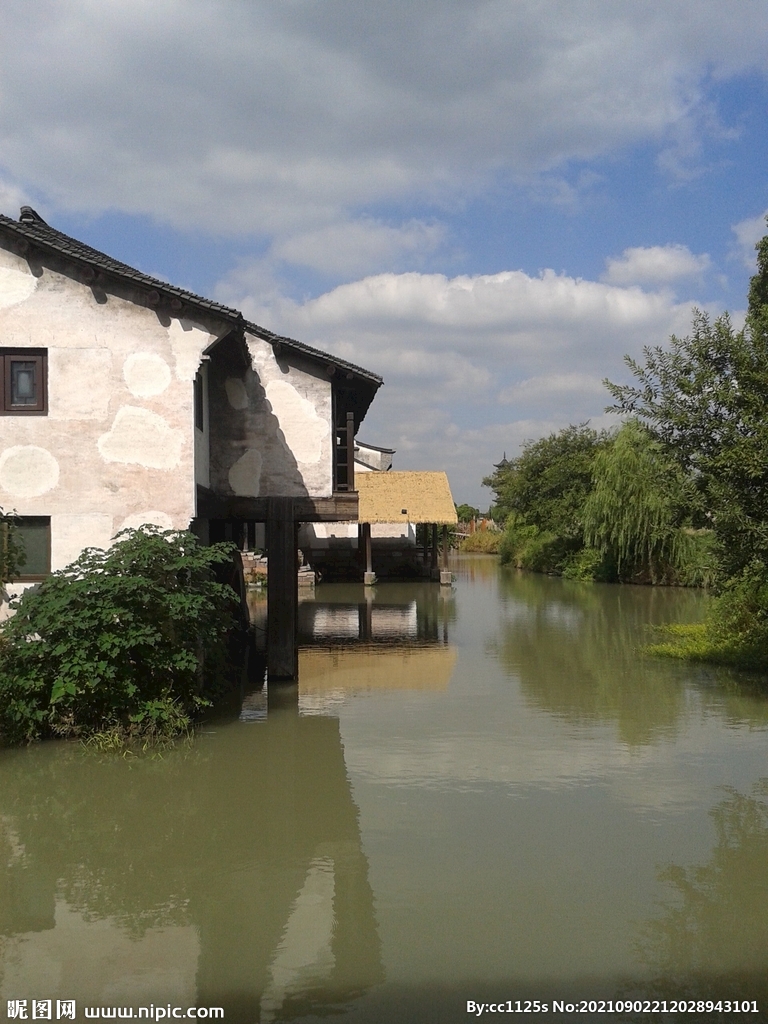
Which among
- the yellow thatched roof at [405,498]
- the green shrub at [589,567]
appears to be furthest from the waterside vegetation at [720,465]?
the green shrub at [589,567]

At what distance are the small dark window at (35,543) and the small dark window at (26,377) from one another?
1514 millimetres

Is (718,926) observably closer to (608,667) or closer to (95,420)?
(95,420)

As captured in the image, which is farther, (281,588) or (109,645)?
(281,588)

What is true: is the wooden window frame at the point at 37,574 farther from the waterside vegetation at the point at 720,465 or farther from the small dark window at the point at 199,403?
the waterside vegetation at the point at 720,465

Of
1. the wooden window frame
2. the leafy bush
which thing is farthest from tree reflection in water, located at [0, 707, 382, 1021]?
the wooden window frame

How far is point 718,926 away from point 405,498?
30.4 metres

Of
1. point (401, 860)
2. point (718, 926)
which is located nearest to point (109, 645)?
point (401, 860)

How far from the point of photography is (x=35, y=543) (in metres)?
12.1

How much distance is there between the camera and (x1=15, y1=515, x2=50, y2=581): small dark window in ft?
39.6

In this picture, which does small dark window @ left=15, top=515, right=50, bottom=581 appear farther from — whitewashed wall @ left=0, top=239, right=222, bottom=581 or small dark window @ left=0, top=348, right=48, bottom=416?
small dark window @ left=0, top=348, right=48, bottom=416

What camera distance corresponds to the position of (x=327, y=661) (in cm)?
1802

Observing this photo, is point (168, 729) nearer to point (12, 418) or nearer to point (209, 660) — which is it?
point (209, 660)

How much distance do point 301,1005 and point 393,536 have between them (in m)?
39.6

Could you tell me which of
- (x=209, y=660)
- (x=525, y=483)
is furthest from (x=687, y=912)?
(x=525, y=483)
